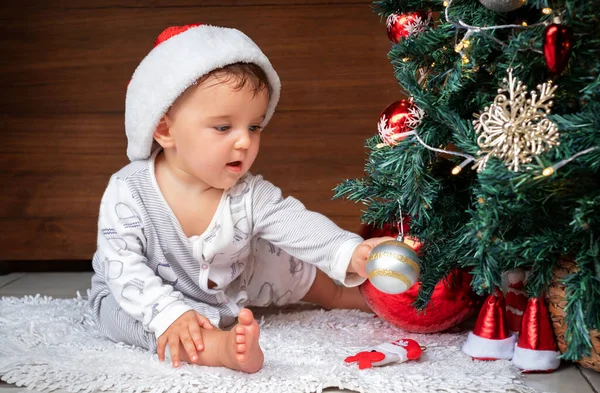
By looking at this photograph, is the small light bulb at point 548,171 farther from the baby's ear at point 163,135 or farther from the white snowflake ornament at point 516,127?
the baby's ear at point 163,135

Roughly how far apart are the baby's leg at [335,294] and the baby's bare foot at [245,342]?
0.35 m

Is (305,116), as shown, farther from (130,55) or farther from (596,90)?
(596,90)

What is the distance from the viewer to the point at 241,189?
1131 millimetres

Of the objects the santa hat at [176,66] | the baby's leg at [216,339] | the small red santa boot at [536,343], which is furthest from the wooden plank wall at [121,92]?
the small red santa boot at [536,343]

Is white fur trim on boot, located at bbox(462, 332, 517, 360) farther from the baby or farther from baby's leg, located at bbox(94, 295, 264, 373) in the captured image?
baby's leg, located at bbox(94, 295, 264, 373)

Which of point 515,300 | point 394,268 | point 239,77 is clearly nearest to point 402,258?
point 394,268

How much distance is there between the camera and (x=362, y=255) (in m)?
1.02

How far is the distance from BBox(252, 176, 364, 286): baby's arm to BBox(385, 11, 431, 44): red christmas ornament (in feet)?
1.04

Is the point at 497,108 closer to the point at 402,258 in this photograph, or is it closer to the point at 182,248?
the point at 402,258

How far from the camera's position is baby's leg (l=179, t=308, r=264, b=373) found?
2.84 feet

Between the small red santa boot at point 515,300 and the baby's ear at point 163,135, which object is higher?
the baby's ear at point 163,135

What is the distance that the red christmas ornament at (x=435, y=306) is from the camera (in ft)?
3.39

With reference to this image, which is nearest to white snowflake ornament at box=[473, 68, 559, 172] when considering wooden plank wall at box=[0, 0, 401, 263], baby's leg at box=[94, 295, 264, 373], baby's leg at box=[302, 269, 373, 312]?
baby's leg at box=[94, 295, 264, 373]

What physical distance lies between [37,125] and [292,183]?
59cm
